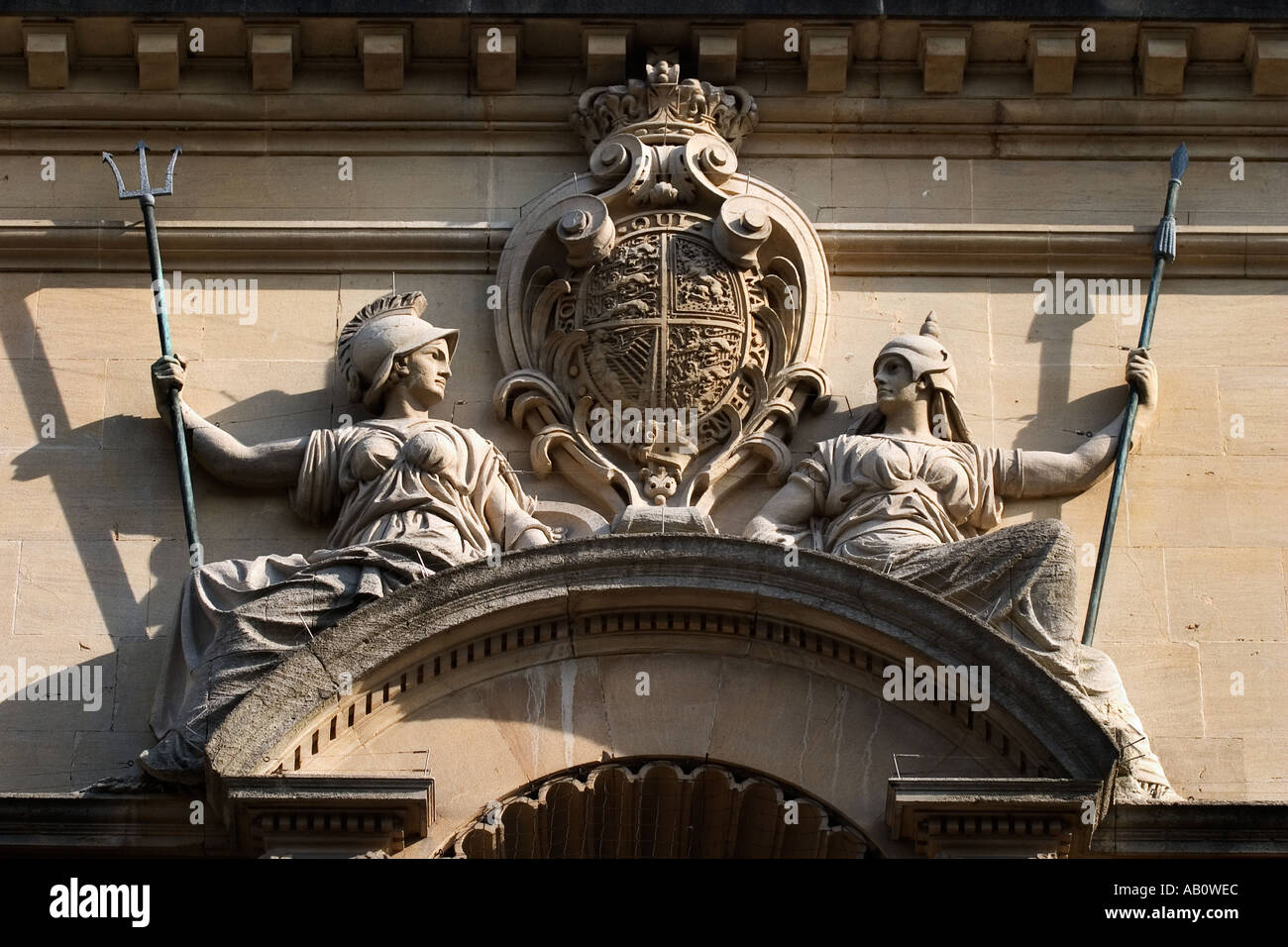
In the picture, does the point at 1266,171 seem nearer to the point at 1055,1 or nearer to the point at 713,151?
the point at 1055,1

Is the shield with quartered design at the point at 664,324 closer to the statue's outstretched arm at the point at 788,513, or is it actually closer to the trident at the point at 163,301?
the statue's outstretched arm at the point at 788,513

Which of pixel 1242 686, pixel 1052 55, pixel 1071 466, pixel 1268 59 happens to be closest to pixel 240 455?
pixel 1071 466

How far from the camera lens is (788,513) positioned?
18.8m

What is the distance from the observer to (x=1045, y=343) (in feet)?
64.9

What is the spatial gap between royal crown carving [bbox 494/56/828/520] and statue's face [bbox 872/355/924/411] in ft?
1.32

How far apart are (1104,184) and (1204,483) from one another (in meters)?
2.12

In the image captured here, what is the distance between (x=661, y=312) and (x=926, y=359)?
1.50m

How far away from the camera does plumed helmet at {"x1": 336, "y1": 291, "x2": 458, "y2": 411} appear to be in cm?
1911

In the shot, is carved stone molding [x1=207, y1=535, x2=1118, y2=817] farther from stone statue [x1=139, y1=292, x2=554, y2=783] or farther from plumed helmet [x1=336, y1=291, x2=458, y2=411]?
plumed helmet [x1=336, y1=291, x2=458, y2=411]

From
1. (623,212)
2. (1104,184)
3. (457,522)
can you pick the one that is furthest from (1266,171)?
(457,522)

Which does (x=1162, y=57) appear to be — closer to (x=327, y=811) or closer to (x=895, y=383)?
(x=895, y=383)
